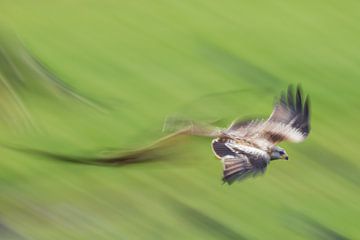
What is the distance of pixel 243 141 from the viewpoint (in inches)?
94.7

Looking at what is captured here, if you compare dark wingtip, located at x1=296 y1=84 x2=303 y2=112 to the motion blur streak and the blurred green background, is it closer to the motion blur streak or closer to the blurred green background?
the blurred green background

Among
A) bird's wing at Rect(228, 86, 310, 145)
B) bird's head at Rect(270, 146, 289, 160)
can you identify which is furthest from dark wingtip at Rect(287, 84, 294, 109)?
bird's head at Rect(270, 146, 289, 160)

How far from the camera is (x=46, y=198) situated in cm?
235

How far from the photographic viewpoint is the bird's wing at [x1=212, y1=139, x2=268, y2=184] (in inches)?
93.3

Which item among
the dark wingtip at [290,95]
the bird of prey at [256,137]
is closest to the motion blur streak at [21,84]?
the bird of prey at [256,137]

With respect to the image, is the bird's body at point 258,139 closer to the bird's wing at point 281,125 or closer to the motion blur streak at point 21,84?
the bird's wing at point 281,125

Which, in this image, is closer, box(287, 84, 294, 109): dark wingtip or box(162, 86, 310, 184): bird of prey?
box(162, 86, 310, 184): bird of prey

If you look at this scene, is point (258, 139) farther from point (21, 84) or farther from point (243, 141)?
point (21, 84)

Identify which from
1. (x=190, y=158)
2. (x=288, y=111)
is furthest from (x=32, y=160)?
(x=288, y=111)

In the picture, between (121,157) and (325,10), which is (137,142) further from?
(325,10)

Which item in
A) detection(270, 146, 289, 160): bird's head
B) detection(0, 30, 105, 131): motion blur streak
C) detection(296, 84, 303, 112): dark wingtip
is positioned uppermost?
detection(296, 84, 303, 112): dark wingtip

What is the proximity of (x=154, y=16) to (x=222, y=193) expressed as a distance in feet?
1.37

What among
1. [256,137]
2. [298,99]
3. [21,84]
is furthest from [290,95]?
[21,84]

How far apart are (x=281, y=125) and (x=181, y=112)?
19 cm
